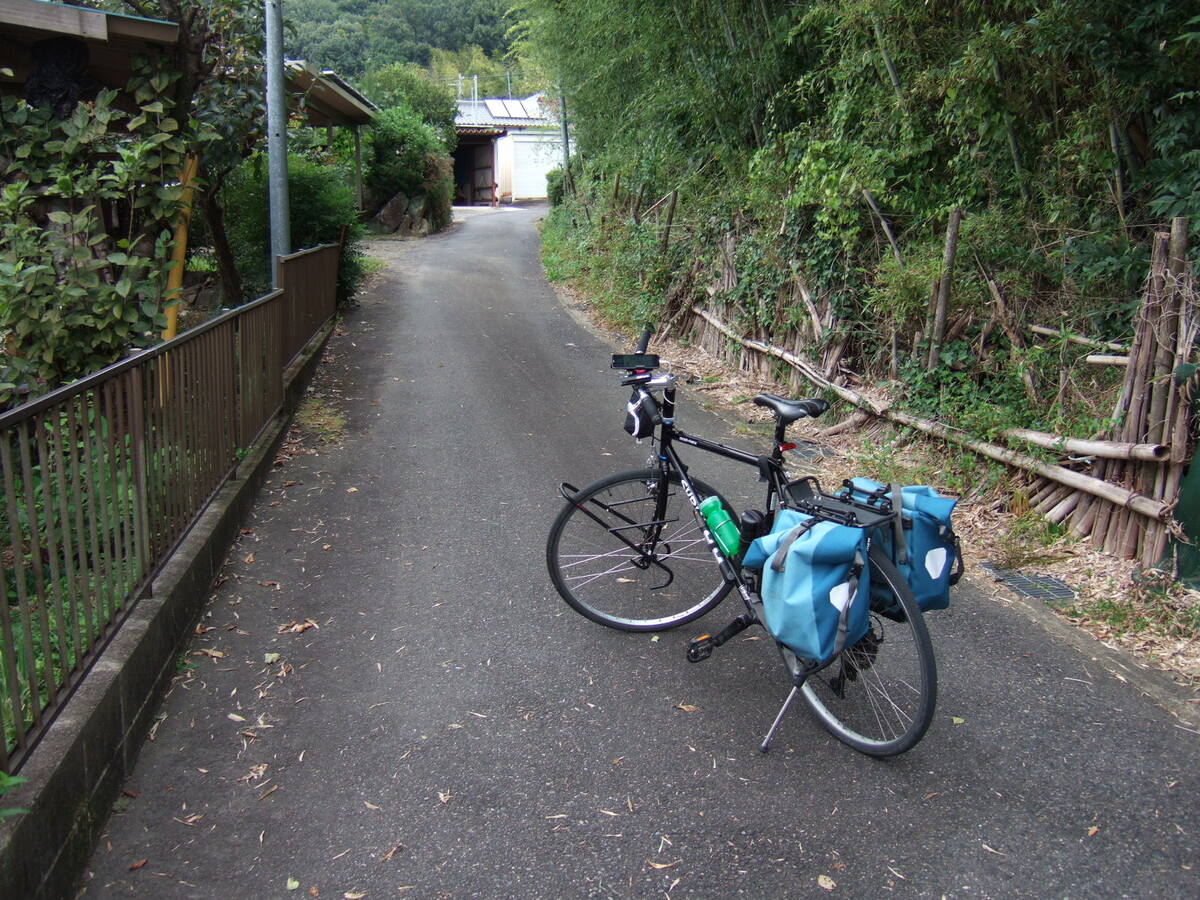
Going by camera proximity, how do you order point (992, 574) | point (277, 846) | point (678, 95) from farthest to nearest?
point (678, 95), point (992, 574), point (277, 846)

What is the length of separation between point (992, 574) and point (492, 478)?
3240 mm

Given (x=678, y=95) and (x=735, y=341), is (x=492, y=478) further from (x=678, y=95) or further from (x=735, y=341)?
(x=678, y=95)

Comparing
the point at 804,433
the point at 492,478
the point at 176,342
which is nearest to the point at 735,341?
the point at 804,433

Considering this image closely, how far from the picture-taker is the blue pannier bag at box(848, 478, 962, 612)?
3.25m

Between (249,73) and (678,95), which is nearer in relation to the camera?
(249,73)

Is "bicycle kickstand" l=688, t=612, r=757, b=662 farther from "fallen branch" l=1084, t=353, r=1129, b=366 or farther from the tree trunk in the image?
the tree trunk

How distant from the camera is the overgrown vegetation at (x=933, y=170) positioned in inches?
207

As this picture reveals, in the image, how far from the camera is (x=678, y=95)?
10.7 metres

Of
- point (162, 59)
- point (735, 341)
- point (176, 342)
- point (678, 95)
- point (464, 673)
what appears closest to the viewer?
point (464, 673)

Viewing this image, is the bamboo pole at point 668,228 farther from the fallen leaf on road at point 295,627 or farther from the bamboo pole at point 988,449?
the fallen leaf on road at point 295,627

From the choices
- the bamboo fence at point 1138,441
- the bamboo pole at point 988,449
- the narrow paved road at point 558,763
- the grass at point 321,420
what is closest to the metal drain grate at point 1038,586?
the narrow paved road at point 558,763

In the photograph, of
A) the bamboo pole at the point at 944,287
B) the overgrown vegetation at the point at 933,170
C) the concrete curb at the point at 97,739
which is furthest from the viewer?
the bamboo pole at the point at 944,287

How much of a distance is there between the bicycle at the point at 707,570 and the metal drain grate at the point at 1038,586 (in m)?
0.93

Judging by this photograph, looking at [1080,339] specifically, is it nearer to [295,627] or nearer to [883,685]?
[883,685]
